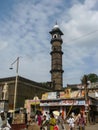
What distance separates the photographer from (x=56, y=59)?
2648 inches

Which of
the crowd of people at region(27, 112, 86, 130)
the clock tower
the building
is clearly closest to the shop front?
the building

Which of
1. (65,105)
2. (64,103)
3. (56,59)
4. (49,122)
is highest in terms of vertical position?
(56,59)

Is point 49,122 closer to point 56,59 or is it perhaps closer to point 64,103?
point 64,103

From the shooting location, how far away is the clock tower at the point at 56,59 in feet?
218

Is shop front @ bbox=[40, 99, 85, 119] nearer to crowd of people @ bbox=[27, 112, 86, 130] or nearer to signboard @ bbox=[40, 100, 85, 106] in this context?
signboard @ bbox=[40, 100, 85, 106]

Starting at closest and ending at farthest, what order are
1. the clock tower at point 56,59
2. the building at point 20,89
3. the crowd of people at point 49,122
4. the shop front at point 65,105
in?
the crowd of people at point 49,122, the shop front at point 65,105, the building at point 20,89, the clock tower at point 56,59

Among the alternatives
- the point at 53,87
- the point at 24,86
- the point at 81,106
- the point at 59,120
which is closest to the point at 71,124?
the point at 59,120

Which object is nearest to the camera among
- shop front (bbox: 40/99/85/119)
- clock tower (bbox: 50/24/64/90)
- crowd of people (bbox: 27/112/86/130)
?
crowd of people (bbox: 27/112/86/130)

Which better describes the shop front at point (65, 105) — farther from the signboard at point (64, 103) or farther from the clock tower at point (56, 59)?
the clock tower at point (56, 59)

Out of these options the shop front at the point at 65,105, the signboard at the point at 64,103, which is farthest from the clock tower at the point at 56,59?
the signboard at the point at 64,103

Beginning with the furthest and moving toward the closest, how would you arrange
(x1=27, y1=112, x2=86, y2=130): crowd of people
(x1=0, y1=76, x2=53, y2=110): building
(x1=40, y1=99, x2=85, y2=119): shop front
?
(x1=0, y1=76, x2=53, y2=110): building → (x1=40, y1=99, x2=85, y2=119): shop front → (x1=27, y1=112, x2=86, y2=130): crowd of people

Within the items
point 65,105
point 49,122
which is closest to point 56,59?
point 65,105

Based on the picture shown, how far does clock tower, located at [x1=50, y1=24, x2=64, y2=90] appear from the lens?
66.3 metres

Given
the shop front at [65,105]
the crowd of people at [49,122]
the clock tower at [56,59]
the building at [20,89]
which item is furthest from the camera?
the clock tower at [56,59]
